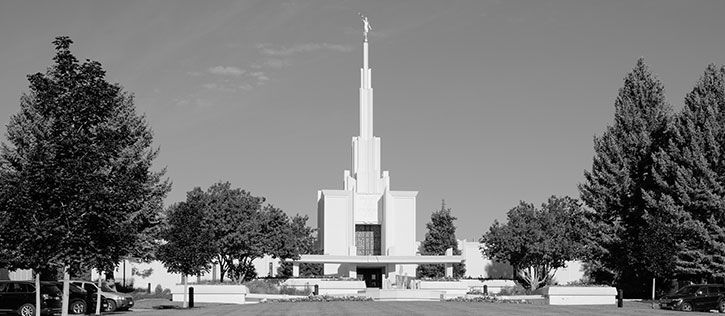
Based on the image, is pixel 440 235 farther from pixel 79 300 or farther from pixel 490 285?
pixel 79 300

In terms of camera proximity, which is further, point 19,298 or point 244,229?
point 244,229

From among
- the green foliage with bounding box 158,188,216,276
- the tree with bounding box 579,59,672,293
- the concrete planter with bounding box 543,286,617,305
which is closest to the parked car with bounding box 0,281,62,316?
the green foliage with bounding box 158,188,216,276

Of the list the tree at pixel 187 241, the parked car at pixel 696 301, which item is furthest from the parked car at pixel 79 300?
the parked car at pixel 696 301

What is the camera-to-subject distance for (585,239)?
196 ft

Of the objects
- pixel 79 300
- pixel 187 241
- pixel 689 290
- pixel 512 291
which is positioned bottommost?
pixel 512 291

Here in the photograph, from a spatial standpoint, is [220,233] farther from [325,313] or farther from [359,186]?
[325,313]

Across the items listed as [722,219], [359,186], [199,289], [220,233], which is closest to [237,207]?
[220,233]

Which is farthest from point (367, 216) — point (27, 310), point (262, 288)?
point (27, 310)

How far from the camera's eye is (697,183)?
51.2 meters

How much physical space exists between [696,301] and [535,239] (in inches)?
1352

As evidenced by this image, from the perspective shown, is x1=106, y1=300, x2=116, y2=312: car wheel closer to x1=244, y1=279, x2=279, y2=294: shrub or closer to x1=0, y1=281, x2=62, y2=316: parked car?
x1=0, y1=281, x2=62, y2=316: parked car

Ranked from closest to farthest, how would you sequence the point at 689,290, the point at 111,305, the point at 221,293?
1. the point at 111,305
2. the point at 689,290
3. the point at 221,293

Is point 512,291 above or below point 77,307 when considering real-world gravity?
below

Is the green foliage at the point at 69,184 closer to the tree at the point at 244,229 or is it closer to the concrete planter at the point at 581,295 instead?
the concrete planter at the point at 581,295
